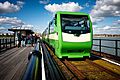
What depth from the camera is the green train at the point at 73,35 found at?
382 inches

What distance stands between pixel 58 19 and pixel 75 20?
3.73 feet

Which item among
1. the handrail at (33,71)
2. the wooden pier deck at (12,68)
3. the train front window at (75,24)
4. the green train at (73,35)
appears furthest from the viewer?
the train front window at (75,24)

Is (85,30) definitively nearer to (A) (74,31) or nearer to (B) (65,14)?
(A) (74,31)

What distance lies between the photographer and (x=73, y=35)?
978 centimetres

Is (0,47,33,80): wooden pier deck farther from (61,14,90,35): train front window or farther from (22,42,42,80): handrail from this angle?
(61,14,90,35): train front window

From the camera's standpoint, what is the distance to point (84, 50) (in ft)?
32.9

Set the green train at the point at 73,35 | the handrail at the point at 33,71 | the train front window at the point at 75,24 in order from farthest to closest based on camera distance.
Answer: the train front window at the point at 75,24 < the green train at the point at 73,35 < the handrail at the point at 33,71

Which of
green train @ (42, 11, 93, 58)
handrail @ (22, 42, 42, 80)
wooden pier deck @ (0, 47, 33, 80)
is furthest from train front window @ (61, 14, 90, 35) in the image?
handrail @ (22, 42, 42, 80)

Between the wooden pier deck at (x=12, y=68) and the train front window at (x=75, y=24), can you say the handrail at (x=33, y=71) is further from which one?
the train front window at (x=75, y=24)

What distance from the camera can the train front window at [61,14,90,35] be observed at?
992 cm

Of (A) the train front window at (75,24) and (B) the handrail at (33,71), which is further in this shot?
(A) the train front window at (75,24)

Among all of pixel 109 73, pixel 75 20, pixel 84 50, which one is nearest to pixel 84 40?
pixel 84 50

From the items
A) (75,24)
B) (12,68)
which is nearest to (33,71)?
(12,68)

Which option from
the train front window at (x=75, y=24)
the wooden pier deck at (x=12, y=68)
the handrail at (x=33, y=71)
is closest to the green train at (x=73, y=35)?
the train front window at (x=75, y=24)
